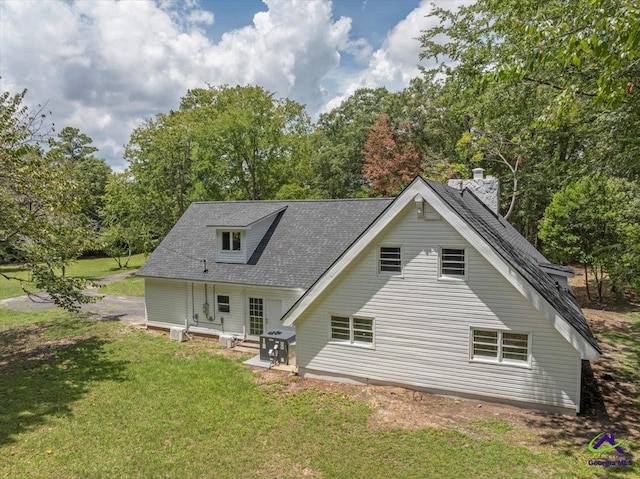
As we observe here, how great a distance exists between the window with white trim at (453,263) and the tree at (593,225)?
36.2 ft

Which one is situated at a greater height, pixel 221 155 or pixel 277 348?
pixel 221 155

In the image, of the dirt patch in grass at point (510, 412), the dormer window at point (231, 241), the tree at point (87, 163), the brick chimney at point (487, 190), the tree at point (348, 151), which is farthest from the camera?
the tree at point (87, 163)

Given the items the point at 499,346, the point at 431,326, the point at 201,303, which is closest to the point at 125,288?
the point at 201,303

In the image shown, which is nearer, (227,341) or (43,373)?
(43,373)

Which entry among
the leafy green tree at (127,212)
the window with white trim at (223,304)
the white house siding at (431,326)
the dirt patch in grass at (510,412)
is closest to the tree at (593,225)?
the dirt patch in grass at (510,412)

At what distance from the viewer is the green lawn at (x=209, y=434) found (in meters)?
8.32

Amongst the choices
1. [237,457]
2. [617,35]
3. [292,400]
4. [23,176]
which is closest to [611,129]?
Result: [617,35]

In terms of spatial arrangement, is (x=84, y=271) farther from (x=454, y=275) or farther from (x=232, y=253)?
(x=454, y=275)

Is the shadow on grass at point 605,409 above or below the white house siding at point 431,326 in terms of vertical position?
below

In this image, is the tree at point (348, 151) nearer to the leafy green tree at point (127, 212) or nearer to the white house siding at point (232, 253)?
the leafy green tree at point (127, 212)

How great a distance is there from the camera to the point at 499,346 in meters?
10.7

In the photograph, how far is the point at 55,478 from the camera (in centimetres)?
820

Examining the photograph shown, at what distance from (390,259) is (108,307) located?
20620 mm

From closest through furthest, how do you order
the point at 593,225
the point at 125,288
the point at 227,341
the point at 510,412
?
the point at 510,412, the point at 227,341, the point at 593,225, the point at 125,288
